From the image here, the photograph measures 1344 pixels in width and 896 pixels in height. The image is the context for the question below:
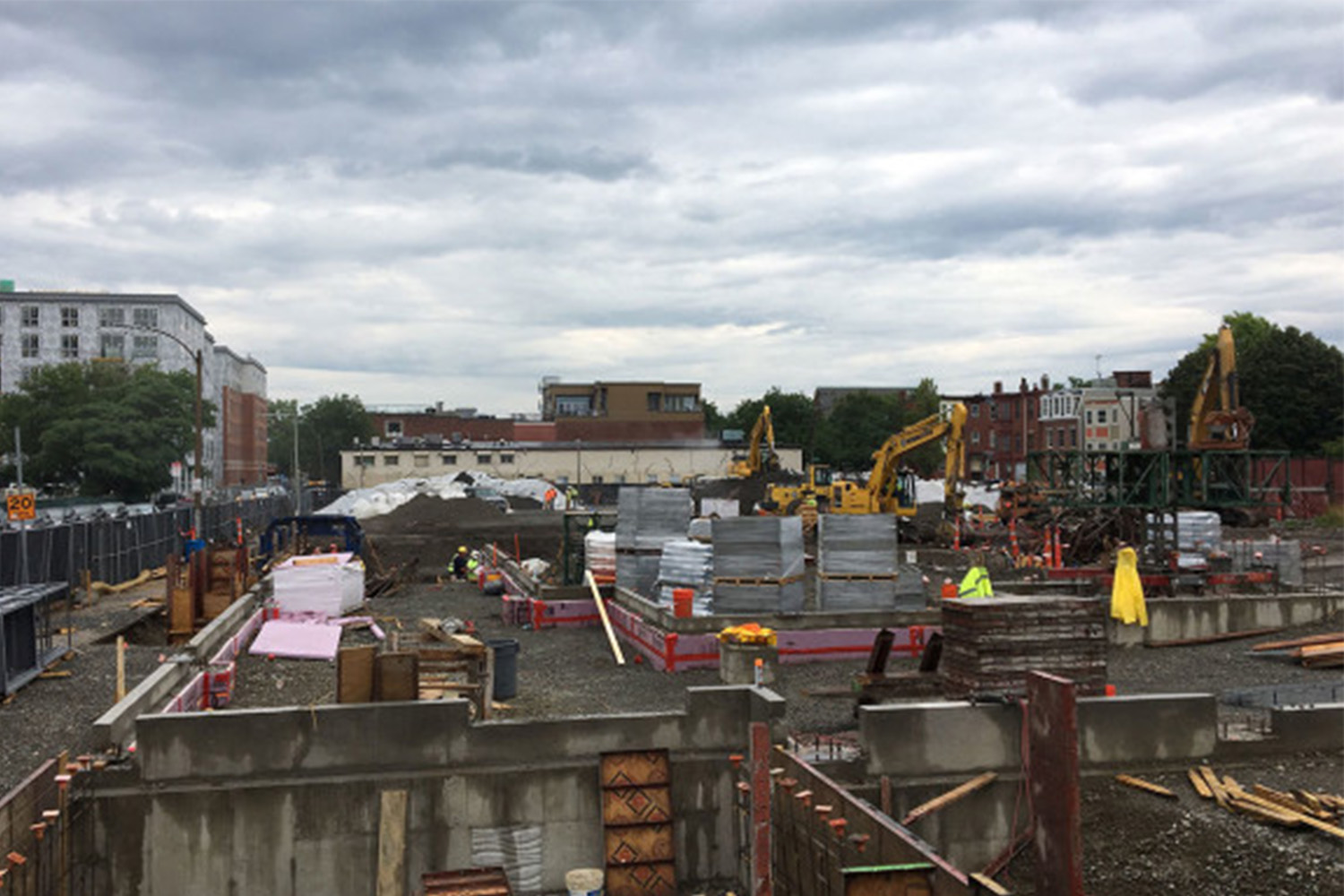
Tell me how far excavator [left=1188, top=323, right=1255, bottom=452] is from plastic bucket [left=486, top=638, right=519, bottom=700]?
19.0 meters

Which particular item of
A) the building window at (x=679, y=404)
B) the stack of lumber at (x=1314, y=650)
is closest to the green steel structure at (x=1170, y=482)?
the stack of lumber at (x=1314, y=650)

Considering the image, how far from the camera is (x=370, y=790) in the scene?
1318 cm

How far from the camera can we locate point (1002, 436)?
99688mm

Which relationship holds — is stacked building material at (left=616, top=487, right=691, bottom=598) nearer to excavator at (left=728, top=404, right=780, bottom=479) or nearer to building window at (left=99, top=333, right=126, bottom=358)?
excavator at (left=728, top=404, right=780, bottom=479)

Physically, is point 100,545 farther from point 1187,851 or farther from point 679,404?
point 679,404

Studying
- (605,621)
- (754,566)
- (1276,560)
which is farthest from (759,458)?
(754,566)

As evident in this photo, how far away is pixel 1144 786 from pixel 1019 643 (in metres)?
2.37

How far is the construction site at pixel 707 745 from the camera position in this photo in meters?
11.8

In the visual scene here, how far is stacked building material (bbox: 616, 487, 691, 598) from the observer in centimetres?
2389

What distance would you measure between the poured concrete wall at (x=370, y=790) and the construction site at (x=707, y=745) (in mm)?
33

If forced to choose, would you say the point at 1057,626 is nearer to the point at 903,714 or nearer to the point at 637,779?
the point at 903,714

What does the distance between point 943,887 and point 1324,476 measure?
63.7 m

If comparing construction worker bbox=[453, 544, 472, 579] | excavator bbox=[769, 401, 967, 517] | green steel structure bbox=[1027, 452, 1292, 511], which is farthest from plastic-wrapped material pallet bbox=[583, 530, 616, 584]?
excavator bbox=[769, 401, 967, 517]

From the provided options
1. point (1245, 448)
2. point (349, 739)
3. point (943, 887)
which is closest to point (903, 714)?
point (943, 887)
